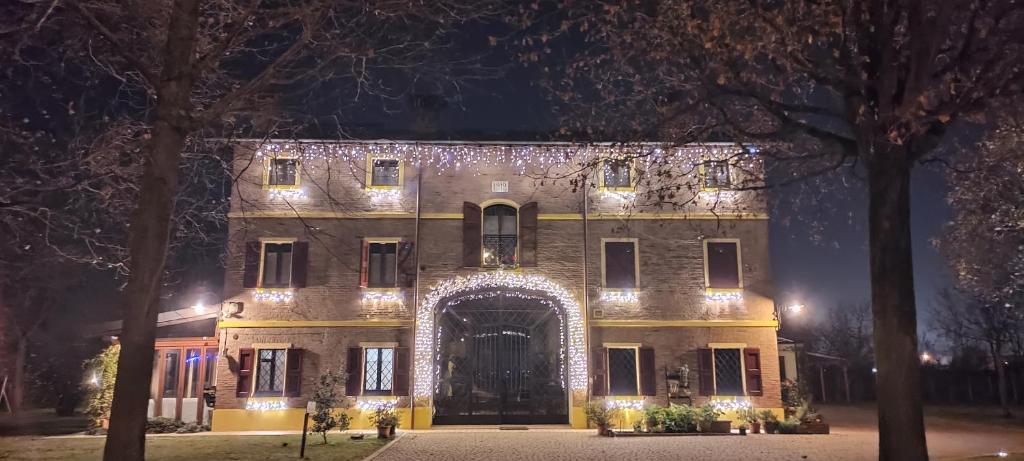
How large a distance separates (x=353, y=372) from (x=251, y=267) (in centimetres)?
427

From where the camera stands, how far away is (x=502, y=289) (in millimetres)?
20531

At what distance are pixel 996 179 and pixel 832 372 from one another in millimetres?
→ 24178

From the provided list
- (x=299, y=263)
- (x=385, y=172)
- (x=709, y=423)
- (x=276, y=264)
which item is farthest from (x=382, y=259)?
(x=709, y=423)

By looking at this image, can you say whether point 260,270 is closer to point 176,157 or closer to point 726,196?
point 176,157

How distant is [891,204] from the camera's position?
29.2 ft

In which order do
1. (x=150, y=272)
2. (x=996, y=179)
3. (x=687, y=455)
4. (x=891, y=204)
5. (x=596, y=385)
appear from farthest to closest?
(x=596, y=385), (x=996, y=179), (x=687, y=455), (x=891, y=204), (x=150, y=272)

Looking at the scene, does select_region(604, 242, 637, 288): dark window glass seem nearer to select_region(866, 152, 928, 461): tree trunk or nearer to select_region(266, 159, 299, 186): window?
select_region(266, 159, 299, 186): window

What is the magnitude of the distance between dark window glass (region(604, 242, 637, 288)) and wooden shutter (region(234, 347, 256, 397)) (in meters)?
10.3

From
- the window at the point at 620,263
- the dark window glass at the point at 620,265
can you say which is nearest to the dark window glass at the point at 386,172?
the window at the point at 620,263

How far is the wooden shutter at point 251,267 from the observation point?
20.3 m

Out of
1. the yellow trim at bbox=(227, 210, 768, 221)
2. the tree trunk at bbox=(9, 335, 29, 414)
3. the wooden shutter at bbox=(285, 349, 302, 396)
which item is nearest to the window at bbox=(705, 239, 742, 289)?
the yellow trim at bbox=(227, 210, 768, 221)

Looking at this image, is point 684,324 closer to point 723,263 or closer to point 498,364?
point 723,263

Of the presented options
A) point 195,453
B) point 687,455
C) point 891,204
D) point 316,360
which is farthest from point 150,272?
point 316,360

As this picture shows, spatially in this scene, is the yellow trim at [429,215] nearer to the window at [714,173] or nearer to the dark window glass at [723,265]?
the dark window glass at [723,265]
